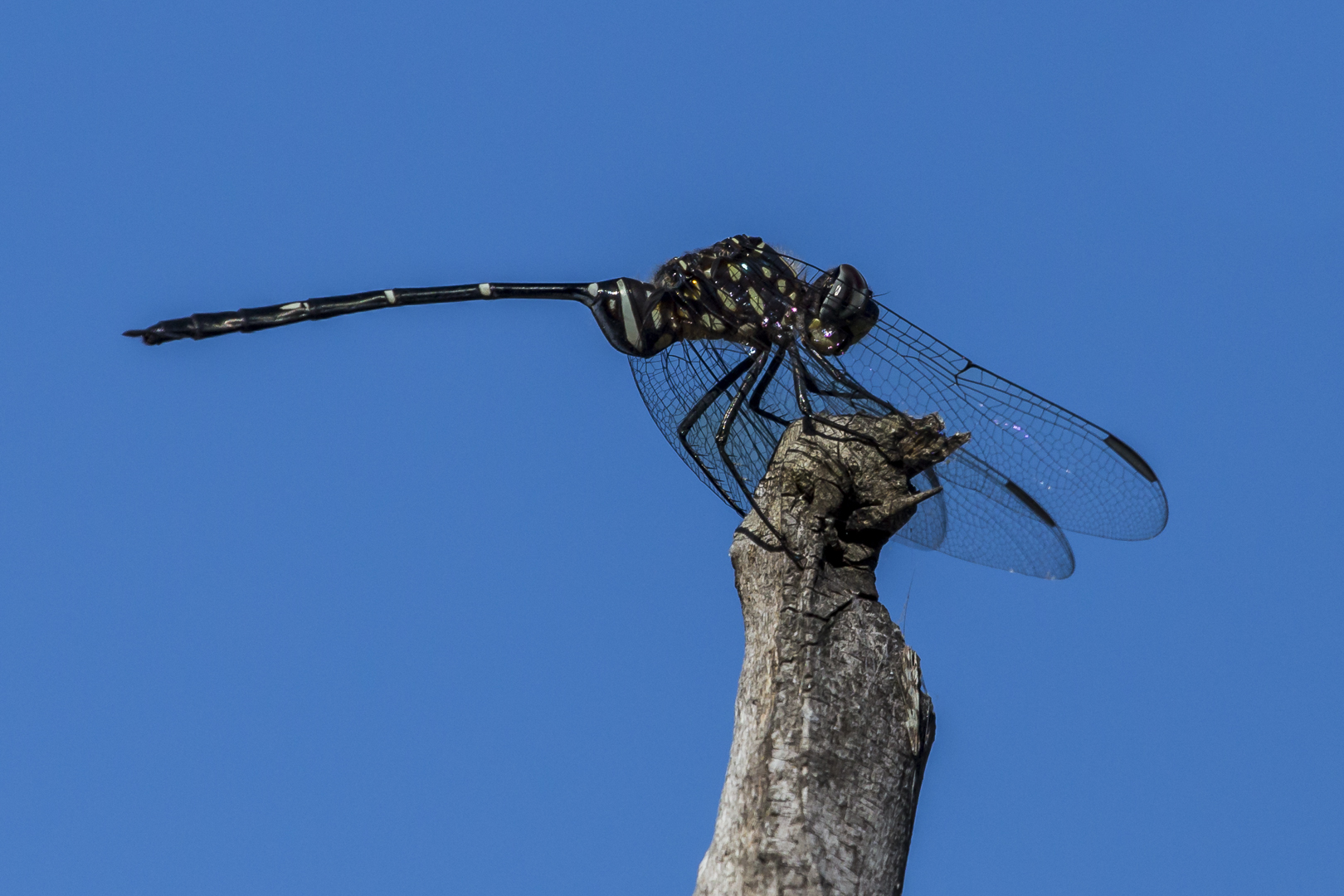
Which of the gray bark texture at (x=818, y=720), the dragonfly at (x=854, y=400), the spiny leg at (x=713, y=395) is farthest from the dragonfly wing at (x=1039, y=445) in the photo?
the gray bark texture at (x=818, y=720)

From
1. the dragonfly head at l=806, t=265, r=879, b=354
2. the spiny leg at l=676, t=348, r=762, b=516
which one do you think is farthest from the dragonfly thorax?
the spiny leg at l=676, t=348, r=762, b=516

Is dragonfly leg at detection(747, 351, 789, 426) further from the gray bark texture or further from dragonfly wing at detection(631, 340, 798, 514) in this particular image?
the gray bark texture

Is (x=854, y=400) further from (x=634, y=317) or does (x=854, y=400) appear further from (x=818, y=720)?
(x=818, y=720)

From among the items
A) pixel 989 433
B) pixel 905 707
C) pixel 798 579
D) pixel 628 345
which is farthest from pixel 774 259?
pixel 905 707

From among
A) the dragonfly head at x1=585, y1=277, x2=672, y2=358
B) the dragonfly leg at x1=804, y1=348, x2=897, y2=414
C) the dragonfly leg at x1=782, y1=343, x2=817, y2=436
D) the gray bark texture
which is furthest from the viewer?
the dragonfly head at x1=585, y1=277, x2=672, y2=358

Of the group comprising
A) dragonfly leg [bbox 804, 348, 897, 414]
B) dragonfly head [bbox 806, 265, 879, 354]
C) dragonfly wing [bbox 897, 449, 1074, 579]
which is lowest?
dragonfly wing [bbox 897, 449, 1074, 579]

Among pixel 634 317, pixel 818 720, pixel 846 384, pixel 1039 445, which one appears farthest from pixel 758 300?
pixel 818 720
